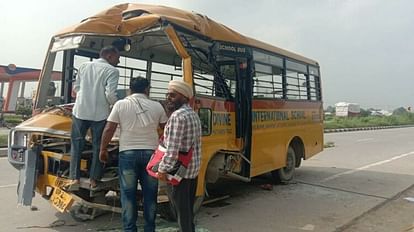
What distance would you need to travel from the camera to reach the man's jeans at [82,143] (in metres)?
5.11

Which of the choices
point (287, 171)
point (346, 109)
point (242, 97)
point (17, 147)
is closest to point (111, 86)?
point (17, 147)

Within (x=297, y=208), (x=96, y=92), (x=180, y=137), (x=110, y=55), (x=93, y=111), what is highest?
(x=110, y=55)

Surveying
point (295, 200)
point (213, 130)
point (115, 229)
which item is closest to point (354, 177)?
point (295, 200)

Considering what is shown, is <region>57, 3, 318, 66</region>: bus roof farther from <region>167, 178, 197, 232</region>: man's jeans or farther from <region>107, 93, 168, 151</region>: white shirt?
<region>167, 178, 197, 232</region>: man's jeans

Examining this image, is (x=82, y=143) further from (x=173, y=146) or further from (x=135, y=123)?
(x=173, y=146)

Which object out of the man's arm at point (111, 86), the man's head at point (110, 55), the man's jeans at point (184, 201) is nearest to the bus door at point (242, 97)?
the man's head at point (110, 55)

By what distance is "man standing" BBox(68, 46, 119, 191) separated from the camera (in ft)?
16.8

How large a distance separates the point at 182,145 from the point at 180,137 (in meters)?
0.09

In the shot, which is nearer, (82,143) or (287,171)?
(82,143)

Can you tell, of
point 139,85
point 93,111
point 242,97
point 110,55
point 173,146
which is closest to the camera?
point 173,146

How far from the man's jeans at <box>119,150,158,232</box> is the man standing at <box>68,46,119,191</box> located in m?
0.66

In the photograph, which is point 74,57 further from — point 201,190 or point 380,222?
point 380,222

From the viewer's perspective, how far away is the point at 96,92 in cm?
513

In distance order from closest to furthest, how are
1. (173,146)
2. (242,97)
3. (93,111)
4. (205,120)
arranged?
(173,146)
(93,111)
(205,120)
(242,97)
